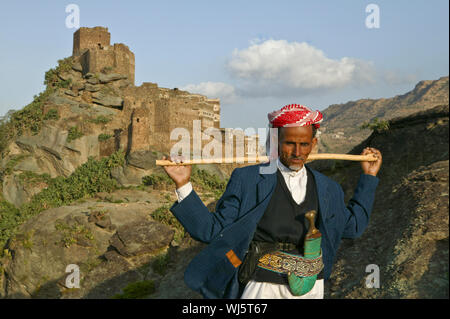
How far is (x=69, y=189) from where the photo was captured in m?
29.4

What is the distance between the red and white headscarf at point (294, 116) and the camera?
2.79m

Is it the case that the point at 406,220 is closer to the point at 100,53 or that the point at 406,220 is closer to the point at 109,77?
the point at 109,77

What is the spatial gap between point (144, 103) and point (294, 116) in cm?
3489

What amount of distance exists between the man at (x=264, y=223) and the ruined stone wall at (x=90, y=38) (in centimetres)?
4796

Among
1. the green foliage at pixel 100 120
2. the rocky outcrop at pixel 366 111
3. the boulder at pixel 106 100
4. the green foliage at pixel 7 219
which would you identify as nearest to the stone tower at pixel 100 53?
the boulder at pixel 106 100

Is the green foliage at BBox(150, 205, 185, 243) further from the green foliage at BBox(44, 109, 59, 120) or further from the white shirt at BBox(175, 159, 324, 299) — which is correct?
the green foliage at BBox(44, 109, 59, 120)

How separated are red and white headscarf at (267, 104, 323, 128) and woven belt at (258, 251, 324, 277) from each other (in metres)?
0.98

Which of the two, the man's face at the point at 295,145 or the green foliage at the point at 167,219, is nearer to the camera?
the man's face at the point at 295,145

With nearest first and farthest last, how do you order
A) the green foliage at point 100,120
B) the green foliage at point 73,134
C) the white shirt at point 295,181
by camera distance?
the white shirt at point 295,181
the green foliage at point 73,134
the green foliage at point 100,120

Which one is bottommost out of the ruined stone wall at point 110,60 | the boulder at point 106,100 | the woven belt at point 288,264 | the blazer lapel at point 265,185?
the woven belt at point 288,264

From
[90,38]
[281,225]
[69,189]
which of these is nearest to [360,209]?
[281,225]

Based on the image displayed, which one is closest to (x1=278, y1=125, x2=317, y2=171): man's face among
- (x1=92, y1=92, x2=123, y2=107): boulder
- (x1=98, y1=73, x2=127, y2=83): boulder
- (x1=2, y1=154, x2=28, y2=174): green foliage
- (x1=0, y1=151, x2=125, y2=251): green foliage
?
(x1=0, y1=151, x2=125, y2=251): green foliage

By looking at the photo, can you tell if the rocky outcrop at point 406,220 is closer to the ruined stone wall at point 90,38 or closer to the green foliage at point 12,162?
the green foliage at point 12,162

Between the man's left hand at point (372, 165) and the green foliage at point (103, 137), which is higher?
the green foliage at point (103, 137)
